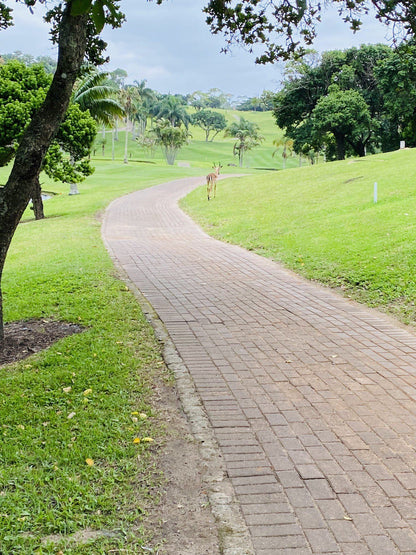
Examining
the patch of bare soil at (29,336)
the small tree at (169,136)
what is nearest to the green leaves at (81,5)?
the patch of bare soil at (29,336)

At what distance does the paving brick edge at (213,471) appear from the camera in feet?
10.3

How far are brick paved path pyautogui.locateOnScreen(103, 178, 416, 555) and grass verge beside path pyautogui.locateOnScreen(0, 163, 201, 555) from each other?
2.00ft

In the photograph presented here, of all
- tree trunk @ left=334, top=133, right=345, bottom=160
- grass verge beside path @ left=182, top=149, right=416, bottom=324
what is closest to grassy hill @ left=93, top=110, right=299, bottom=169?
tree trunk @ left=334, top=133, right=345, bottom=160

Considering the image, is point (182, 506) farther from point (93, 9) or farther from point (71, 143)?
point (71, 143)

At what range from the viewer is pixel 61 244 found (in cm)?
1482

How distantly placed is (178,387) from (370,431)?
72.4 inches

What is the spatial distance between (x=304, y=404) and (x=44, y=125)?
12.5 feet

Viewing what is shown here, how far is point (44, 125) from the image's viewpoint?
564 cm

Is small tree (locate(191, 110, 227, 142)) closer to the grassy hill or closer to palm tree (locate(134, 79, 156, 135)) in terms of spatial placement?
the grassy hill

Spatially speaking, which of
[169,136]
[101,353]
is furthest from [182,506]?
[169,136]

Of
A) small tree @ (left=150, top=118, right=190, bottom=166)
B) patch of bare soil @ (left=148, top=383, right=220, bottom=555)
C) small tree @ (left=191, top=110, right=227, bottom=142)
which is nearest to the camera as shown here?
patch of bare soil @ (left=148, top=383, right=220, bottom=555)

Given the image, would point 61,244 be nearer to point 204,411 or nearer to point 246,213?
point 246,213

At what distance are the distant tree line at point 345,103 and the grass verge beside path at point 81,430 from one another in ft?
123

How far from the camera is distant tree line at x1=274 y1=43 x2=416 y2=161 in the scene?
41844 mm
